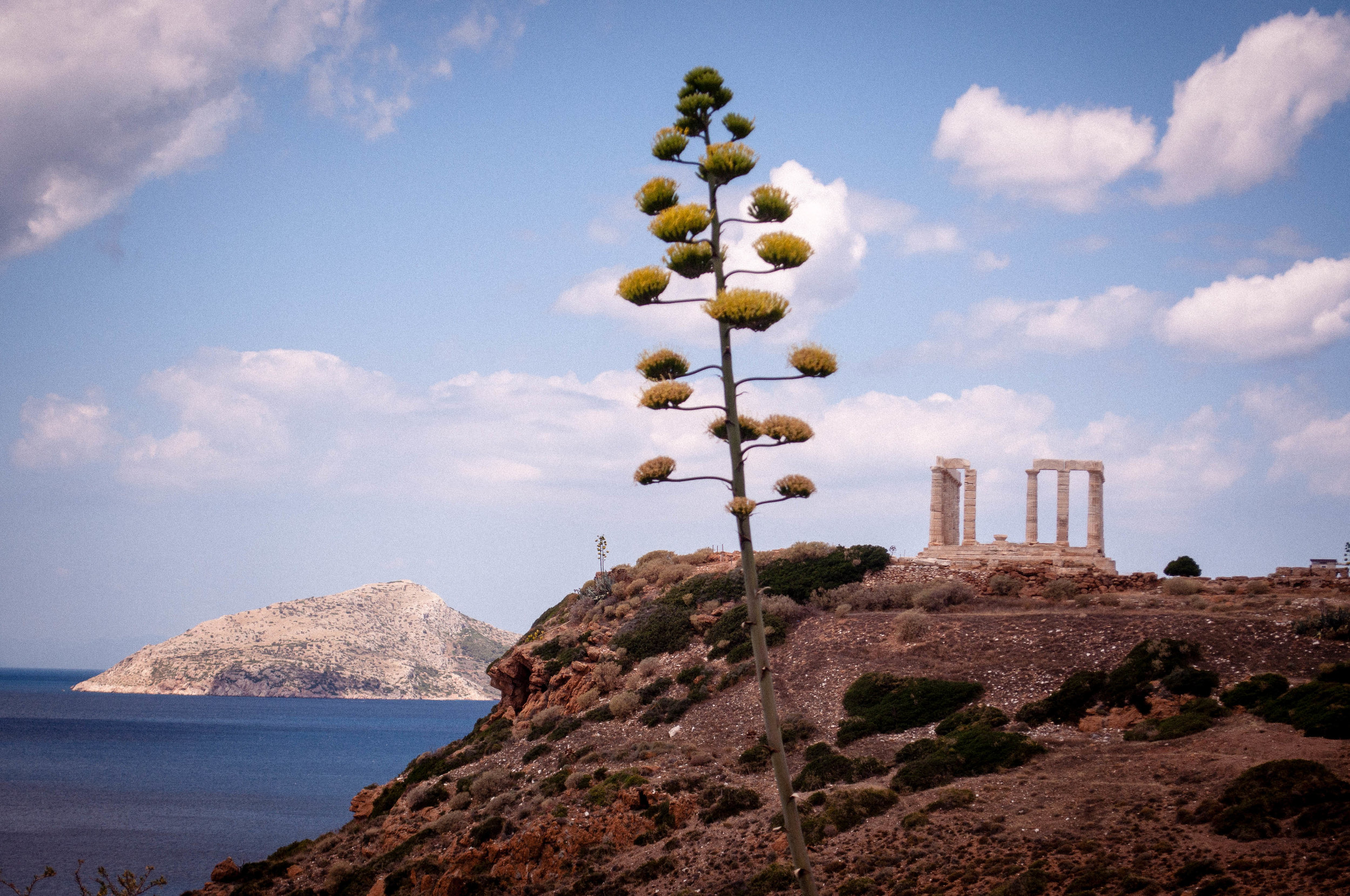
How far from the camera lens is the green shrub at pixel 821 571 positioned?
34.6 meters

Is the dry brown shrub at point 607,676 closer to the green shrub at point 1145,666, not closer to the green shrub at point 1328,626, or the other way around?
the green shrub at point 1145,666

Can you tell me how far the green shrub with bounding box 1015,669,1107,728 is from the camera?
71.3ft

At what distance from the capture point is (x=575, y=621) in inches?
1533

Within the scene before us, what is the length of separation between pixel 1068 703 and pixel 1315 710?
5.22 metres

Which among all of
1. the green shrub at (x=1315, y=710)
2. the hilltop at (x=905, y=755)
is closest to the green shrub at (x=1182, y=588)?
the hilltop at (x=905, y=755)

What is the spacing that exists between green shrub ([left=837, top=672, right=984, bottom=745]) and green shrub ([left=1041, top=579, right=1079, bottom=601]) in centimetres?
865

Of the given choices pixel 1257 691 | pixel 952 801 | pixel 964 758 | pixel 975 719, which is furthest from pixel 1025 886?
pixel 1257 691

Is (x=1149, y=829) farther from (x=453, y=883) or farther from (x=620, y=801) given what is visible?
(x=453, y=883)

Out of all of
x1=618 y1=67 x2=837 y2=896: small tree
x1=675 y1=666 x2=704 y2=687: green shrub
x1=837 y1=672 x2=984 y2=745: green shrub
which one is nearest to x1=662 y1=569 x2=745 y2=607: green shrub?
x1=675 y1=666 x2=704 y2=687: green shrub

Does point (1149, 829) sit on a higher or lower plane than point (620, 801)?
higher

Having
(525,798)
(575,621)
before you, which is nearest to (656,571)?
(575,621)

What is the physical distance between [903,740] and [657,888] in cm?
749

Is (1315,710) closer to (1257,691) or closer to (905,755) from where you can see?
(1257,691)

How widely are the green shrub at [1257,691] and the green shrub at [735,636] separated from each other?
13.2 m
